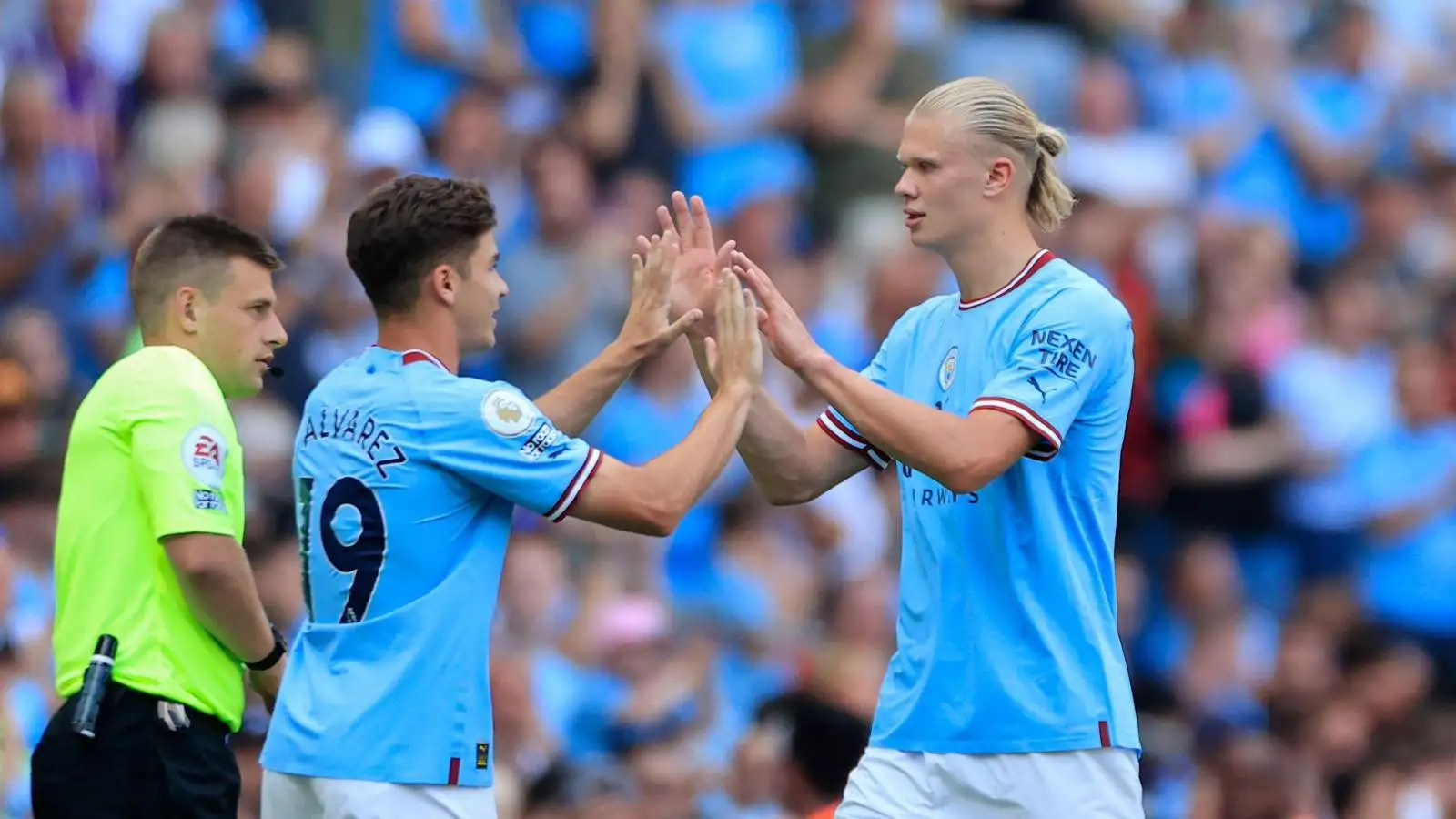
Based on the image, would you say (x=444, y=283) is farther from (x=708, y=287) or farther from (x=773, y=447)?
(x=773, y=447)

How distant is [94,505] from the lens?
5.76 metres

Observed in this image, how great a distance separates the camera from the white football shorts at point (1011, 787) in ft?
18.0

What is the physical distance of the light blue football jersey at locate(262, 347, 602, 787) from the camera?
5.33m

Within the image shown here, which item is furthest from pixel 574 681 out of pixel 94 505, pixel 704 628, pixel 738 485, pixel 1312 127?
pixel 1312 127

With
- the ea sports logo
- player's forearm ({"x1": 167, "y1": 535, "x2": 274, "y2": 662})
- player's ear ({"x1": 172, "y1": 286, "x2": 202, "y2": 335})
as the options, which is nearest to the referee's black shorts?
player's forearm ({"x1": 167, "y1": 535, "x2": 274, "y2": 662})

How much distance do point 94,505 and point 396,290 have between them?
0.99m

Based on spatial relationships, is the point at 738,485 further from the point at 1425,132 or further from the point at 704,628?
the point at 1425,132

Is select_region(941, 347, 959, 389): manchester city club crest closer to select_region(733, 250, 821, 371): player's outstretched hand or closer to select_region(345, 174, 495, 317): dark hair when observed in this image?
select_region(733, 250, 821, 371): player's outstretched hand

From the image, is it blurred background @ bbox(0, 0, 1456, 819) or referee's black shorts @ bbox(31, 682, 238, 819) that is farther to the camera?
blurred background @ bbox(0, 0, 1456, 819)

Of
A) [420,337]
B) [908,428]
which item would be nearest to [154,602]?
[420,337]

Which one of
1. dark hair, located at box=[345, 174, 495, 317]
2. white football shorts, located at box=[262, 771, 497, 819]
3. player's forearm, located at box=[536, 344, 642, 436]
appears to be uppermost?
dark hair, located at box=[345, 174, 495, 317]

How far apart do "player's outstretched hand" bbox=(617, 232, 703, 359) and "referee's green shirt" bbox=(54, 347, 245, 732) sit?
1110mm

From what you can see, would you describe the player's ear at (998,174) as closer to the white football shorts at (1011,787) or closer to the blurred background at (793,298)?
the white football shorts at (1011,787)

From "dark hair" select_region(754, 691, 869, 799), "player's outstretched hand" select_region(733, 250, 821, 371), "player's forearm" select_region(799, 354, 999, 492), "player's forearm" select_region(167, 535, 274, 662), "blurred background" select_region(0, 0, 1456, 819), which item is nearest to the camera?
"player's forearm" select_region(799, 354, 999, 492)
